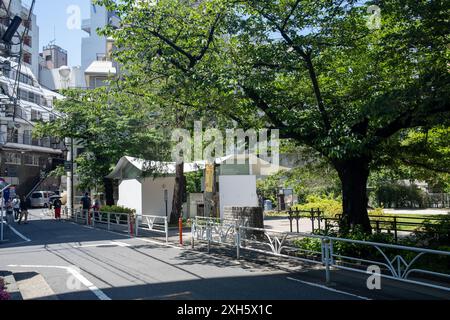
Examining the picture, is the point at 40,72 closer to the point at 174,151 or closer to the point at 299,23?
the point at 174,151

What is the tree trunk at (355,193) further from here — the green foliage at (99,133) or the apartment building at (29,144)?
the apartment building at (29,144)

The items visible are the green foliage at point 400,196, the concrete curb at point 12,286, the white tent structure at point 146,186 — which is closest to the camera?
the concrete curb at point 12,286

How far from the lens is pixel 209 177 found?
21.5 m

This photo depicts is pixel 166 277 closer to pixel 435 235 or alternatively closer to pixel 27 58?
pixel 435 235

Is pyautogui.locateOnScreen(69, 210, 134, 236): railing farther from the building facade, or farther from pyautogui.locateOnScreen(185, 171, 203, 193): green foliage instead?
the building facade

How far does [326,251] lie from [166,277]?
3842 mm

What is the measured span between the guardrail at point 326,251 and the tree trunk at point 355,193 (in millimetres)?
1513

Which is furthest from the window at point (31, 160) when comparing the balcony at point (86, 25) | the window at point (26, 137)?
the balcony at point (86, 25)

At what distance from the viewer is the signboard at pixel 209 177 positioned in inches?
837

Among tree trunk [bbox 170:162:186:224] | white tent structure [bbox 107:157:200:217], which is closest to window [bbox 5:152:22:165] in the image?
white tent structure [bbox 107:157:200:217]

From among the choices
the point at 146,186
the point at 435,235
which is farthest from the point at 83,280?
the point at 146,186
